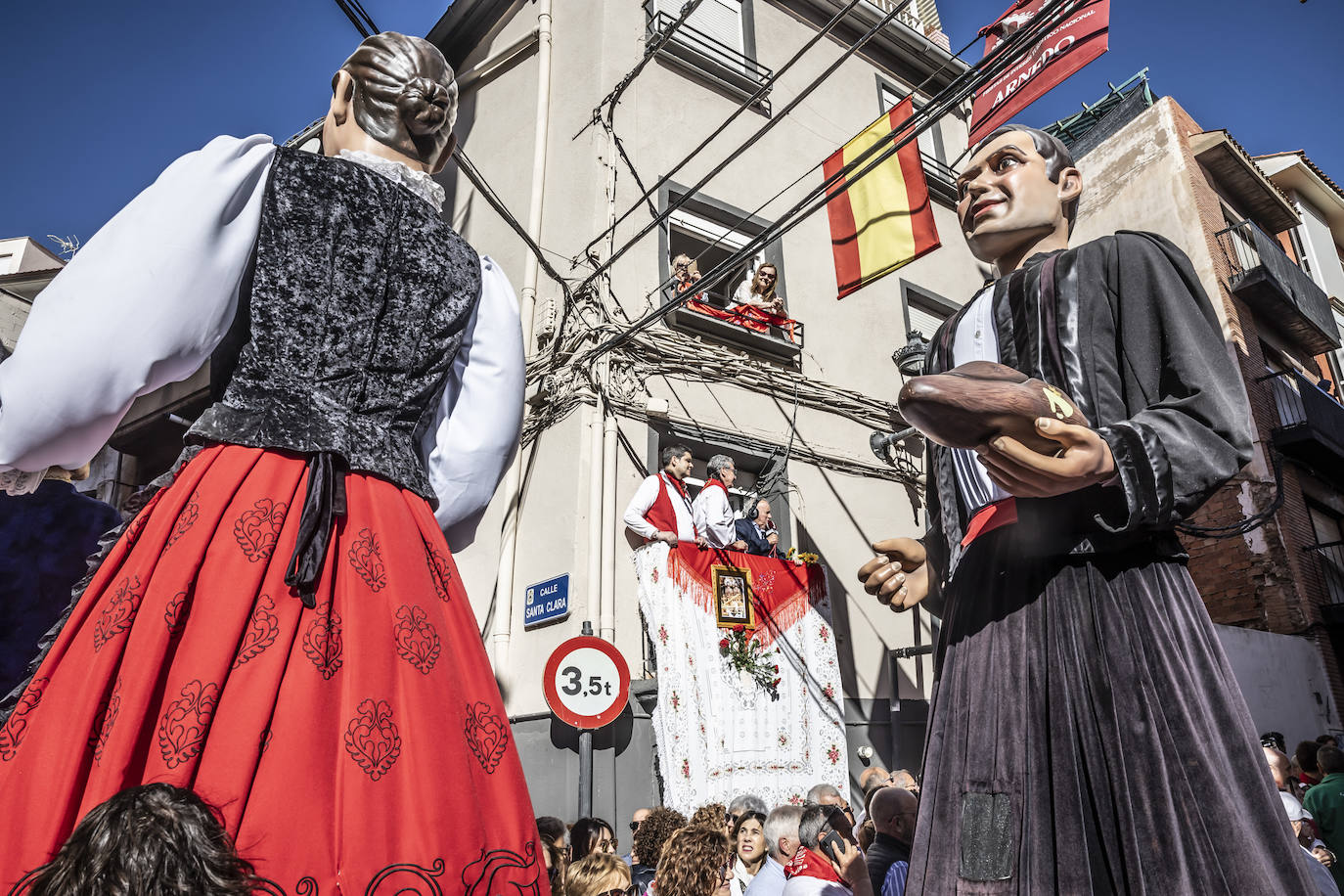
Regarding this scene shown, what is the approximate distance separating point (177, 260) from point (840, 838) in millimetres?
3804

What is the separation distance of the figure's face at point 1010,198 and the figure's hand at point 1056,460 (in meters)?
0.72

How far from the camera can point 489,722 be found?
4.02 feet

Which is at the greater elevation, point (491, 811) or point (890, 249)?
point (890, 249)

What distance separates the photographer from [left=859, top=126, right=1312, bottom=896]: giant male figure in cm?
115

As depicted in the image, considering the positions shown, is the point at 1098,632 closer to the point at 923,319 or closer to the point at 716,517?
the point at 716,517

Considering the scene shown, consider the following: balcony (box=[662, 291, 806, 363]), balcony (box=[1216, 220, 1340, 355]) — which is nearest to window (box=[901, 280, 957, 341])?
balcony (box=[662, 291, 806, 363])

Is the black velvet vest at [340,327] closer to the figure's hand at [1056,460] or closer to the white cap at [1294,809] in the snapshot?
the figure's hand at [1056,460]

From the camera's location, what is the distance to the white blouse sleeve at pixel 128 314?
45.9 inches

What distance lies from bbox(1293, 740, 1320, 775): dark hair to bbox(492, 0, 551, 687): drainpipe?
281 inches

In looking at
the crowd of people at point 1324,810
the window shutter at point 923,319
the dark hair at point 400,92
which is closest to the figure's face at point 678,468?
the crowd of people at point 1324,810

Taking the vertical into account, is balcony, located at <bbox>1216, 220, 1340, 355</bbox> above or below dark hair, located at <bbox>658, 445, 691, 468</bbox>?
above

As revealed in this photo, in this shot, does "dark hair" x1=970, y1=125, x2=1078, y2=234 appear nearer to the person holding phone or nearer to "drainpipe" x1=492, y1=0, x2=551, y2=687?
the person holding phone

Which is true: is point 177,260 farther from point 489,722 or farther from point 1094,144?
point 1094,144

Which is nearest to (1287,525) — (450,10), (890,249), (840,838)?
(890,249)
